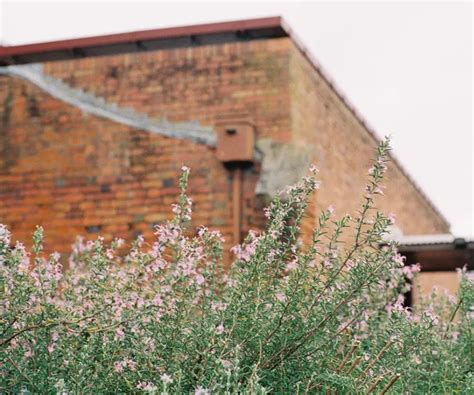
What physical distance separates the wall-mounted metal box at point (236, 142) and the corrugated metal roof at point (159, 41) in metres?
0.98

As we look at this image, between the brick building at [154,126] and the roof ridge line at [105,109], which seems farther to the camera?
the roof ridge line at [105,109]

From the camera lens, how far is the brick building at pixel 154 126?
9211 millimetres

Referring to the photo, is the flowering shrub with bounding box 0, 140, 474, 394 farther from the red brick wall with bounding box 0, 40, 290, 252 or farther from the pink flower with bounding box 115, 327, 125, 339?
the red brick wall with bounding box 0, 40, 290, 252

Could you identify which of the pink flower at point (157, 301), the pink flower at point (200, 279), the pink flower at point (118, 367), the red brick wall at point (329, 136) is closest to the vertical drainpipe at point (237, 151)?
the red brick wall at point (329, 136)

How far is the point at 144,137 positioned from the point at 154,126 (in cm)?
16

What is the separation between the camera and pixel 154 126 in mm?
9664

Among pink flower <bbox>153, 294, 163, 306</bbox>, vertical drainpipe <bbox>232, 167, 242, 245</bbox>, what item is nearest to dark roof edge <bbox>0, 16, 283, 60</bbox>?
vertical drainpipe <bbox>232, 167, 242, 245</bbox>

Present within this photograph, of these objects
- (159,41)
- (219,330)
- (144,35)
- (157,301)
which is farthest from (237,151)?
(219,330)

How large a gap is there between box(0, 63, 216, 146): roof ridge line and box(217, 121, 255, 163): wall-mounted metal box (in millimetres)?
164

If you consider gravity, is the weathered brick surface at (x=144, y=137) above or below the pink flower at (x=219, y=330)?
above

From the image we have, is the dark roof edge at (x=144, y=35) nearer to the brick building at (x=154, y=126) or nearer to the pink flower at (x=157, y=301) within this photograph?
the brick building at (x=154, y=126)

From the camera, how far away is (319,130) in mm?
10156

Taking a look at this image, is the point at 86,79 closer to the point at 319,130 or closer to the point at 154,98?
the point at 154,98

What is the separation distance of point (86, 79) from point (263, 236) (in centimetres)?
697
